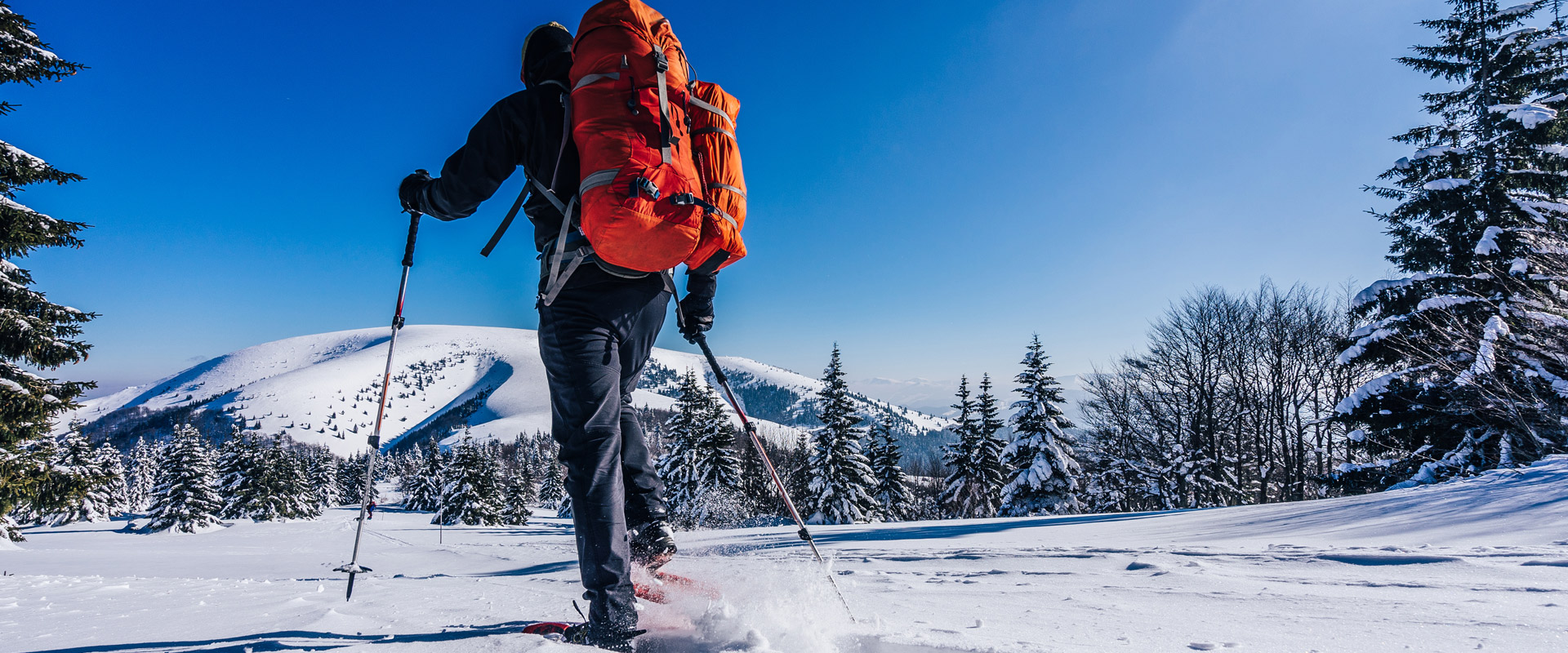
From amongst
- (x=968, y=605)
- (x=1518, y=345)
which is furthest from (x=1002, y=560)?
(x=1518, y=345)

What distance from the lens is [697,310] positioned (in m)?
2.52

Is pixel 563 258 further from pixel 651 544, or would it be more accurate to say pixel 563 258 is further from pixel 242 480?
pixel 242 480

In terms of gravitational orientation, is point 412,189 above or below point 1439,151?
below

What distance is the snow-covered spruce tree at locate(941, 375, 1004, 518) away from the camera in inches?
1015

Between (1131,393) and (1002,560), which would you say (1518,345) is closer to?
(1002,560)

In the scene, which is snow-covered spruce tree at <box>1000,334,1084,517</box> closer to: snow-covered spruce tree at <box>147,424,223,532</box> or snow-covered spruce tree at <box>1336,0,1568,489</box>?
snow-covered spruce tree at <box>1336,0,1568,489</box>

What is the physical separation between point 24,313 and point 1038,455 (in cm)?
2600

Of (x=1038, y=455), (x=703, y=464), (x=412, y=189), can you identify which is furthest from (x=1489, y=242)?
(x=703, y=464)

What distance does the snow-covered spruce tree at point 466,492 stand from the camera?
34344 mm

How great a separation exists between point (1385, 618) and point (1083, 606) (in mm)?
710

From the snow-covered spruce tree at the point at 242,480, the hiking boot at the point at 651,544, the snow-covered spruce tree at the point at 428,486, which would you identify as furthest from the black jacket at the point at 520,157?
the snow-covered spruce tree at the point at 428,486

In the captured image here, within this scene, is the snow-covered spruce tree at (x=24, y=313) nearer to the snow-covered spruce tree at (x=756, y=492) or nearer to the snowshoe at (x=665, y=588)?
the snowshoe at (x=665, y=588)

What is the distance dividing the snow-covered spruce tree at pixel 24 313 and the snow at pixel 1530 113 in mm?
25126

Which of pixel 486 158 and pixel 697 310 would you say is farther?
pixel 697 310
